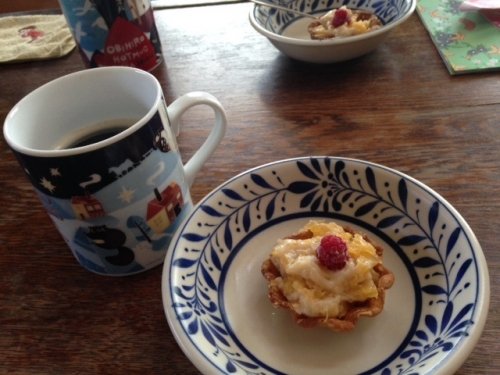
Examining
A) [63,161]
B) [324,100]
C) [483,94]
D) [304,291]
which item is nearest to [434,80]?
[483,94]

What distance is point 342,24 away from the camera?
93 centimetres

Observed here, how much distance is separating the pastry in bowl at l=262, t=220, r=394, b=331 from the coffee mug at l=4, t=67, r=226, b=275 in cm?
15

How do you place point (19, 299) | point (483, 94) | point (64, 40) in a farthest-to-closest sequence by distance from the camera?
1. point (64, 40)
2. point (483, 94)
3. point (19, 299)

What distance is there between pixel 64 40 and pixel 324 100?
0.62m

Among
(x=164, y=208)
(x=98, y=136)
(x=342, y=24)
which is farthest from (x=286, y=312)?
(x=342, y=24)

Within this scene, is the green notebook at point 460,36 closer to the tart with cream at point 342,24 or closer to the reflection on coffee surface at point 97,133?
the tart with cream at point 342,24

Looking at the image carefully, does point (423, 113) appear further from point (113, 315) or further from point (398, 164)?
point (113, 315)

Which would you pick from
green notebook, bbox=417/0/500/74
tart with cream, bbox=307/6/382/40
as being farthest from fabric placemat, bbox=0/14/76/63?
green notebook, bbox=417/0/500/74

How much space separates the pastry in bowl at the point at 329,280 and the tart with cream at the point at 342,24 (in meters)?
0.51

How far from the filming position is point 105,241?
1.81 ft

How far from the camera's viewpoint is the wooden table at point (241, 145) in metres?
0.54

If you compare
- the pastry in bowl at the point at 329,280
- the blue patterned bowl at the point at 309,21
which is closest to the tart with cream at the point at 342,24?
the blue patterned bowl at the point at 309,21

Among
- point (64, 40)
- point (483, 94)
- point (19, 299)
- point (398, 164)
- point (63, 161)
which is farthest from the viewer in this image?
point (64, 40)

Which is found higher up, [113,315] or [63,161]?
[63,161]
